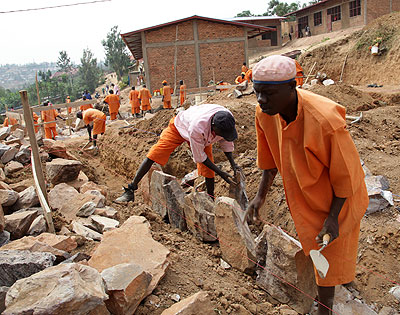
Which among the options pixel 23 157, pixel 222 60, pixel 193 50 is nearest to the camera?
pixel 23 157

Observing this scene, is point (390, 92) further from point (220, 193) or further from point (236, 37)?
point (236, 37)

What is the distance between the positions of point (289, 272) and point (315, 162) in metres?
1.20

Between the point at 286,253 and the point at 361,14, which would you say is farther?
the point at 361,14

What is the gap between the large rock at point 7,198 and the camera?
13.3 feet

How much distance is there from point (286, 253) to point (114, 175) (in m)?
5.86

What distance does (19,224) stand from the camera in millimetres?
3346

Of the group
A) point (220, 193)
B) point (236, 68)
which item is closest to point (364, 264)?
point (220, 193)

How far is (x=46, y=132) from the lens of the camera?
1250 cm

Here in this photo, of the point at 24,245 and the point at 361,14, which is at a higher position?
the point at 361,14

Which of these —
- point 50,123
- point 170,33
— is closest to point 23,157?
point 50,123

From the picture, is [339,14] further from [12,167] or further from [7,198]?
[7,198]

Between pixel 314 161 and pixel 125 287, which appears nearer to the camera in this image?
pixel 314 161

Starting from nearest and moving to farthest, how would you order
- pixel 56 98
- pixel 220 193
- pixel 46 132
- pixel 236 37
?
pixel 220 193 → pixel 46 132 → pixel 236 37 → pixel 56 98

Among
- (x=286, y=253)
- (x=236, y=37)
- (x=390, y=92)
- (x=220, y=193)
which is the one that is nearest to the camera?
(x=286, y=253)
